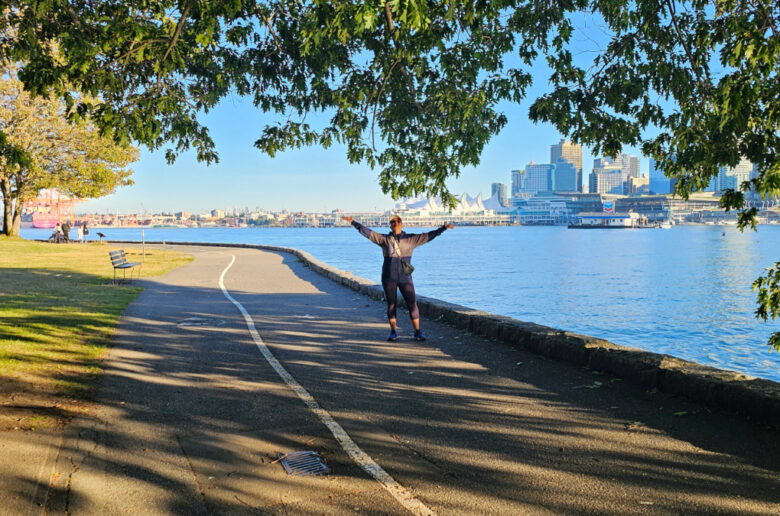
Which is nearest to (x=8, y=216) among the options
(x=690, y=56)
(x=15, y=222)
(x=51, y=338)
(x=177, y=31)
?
(x=15, y=222)

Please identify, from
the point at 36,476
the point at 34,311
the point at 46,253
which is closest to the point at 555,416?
the point at 36,476

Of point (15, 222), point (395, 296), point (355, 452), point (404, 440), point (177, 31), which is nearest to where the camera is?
point (355, 452)

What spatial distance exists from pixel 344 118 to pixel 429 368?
4.63 m

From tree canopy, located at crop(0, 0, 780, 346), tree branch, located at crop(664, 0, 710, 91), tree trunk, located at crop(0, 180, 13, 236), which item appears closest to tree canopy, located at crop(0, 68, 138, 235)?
tree trunk, located at crop(0, 180, 13, 236)

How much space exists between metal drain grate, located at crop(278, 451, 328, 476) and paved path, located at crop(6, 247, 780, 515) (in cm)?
9

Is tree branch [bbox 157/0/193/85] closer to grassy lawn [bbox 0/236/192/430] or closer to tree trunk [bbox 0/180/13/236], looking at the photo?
grassy lawn [bbox 0/236/192/430]

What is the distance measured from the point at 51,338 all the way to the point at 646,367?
8.80 m

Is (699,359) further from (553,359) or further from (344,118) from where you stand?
(344,118)

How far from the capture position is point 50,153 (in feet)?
129

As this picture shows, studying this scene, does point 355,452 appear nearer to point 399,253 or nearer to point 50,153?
point 399,253

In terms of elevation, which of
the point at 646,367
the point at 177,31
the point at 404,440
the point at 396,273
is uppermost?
the point at 177,31

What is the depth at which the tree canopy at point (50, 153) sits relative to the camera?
1437 inches

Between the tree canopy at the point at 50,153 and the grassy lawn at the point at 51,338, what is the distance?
17.8 meters

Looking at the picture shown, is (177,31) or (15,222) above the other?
(177,31)
